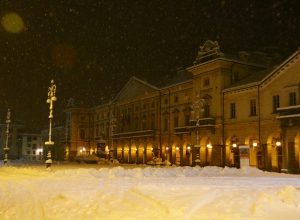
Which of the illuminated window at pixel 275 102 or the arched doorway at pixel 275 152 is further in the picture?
the illuminated window at pixel 275 102

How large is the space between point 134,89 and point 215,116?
29.1 metres

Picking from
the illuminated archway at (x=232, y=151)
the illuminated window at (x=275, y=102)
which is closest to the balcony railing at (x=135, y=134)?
the illuminated archway at (x=232, y=151)

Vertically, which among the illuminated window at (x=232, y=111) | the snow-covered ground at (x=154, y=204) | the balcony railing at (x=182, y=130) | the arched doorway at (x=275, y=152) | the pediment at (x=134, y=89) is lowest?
the snow-covered ground at (x=154, y=204)

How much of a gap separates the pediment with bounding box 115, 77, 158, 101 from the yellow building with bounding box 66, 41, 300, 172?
0.18 meters

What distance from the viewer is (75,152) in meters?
106

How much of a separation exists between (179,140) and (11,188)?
4460 centimetres

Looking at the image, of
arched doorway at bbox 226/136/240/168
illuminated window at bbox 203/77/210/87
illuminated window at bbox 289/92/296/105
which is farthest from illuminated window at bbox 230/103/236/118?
illuminated window at bbox 289/92/296/105

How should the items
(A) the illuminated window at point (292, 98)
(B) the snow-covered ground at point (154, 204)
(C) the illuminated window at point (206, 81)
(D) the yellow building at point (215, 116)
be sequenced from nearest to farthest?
1. (B) the snow-covered ground at point (154, 204)
2. (A) the illuminated window at point (292, 98)
3. (D) the yellow building at point (215, 116)
4. (C) the illuminated window at point (206, 81)

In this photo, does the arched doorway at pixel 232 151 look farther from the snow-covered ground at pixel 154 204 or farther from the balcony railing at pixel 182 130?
the snow-covered ground at pixel 154 204

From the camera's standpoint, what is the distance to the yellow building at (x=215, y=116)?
1775 inches

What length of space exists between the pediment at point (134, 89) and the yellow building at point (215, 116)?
0.18 meters

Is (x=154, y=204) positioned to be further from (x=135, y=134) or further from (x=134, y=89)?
(x=134, y=89)

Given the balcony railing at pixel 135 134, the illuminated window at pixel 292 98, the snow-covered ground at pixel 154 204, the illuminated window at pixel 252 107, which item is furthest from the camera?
the balcony railing at pixel 135 134

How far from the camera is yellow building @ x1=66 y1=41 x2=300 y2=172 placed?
4509 cm
